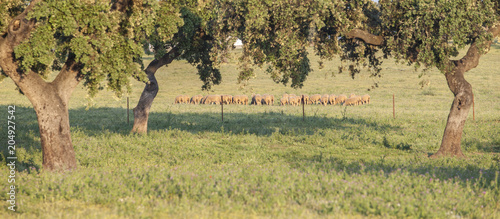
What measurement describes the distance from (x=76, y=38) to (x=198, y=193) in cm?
521

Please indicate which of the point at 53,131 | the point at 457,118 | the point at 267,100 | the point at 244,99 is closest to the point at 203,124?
the point at 53,131

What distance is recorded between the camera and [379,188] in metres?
8.99

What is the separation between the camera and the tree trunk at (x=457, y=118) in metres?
15.3

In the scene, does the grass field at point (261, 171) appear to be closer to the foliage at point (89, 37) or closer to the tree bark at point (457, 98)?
the tree bark at point (457, 98)

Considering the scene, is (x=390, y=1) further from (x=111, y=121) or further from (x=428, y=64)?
(x=111, y=121)

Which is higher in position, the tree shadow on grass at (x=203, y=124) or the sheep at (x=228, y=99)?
the sheep at (x=228, y=99)

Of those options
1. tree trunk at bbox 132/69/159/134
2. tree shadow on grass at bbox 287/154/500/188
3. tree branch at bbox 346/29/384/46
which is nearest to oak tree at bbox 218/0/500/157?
tree branch at bbox 346/29/384/46

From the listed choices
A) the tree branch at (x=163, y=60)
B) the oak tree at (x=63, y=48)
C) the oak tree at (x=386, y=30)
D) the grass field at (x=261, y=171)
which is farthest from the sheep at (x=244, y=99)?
the oak tree at (x=63, y=48)

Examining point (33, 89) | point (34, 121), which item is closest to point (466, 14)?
point (33, 89)

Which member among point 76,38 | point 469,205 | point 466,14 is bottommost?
point 469,205

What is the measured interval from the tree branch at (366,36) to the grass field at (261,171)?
3.96 metres

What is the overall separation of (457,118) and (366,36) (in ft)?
13.8

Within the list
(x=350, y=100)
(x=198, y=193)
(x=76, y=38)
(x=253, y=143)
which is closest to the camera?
(x=198, y=193)

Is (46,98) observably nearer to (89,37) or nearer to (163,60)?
(89,37)
